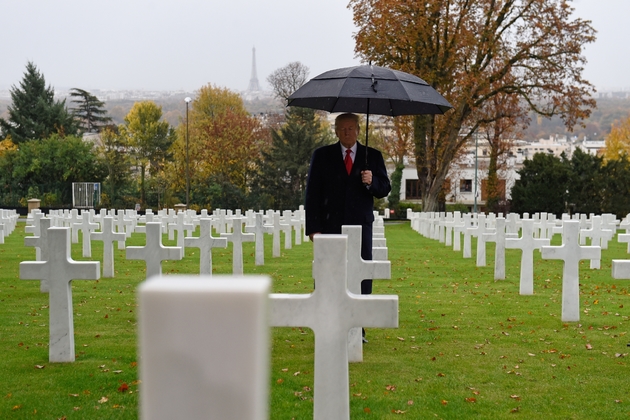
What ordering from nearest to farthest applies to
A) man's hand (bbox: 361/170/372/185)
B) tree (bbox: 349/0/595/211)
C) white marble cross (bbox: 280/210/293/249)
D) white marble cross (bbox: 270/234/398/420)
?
white marble cross (bbox: 270/234/398/420), man's hand (bbox: 361/170/372/185), white marble cross (bbox: 280/210/293/249), tree (bbox: 349/0/595/211)

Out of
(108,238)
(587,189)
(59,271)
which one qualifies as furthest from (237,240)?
(587,189)

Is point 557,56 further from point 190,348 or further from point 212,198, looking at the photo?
point 190,348

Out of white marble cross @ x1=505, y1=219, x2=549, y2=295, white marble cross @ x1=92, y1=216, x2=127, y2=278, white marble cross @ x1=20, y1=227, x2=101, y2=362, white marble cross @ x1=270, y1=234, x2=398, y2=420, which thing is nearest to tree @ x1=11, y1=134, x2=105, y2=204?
white marble cross @ x1=92, y1=216, x2=127, y2=278

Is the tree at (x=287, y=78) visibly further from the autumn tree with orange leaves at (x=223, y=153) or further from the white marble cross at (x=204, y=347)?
the white marble cross at (x=204, y=347)

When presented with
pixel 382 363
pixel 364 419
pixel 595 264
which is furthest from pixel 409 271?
pixel 364 419

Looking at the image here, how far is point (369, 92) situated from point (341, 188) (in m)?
1.00

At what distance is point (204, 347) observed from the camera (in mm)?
1145

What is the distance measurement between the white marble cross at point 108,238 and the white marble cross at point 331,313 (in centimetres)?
935

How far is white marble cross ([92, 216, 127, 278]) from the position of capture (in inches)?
511

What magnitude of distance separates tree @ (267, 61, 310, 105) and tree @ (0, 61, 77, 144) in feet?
57.4

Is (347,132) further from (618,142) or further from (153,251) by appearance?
(618,142)

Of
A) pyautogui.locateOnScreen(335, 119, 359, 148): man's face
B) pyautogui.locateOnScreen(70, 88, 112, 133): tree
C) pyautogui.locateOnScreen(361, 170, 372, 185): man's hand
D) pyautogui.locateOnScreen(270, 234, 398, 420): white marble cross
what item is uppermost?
pyautogui.locateOnScreen(70, 88, 112, 133): tree

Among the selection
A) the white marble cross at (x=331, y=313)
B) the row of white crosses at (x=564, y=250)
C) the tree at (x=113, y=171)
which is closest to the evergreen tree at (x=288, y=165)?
the tree at (x=113, y=171)

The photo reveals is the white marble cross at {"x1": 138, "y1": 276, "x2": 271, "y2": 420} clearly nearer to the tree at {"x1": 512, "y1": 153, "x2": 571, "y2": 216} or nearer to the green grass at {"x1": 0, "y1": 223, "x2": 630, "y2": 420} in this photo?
the green grass at {"x1": 0, "y1": 223, "x2": 630, "y2": 420}
